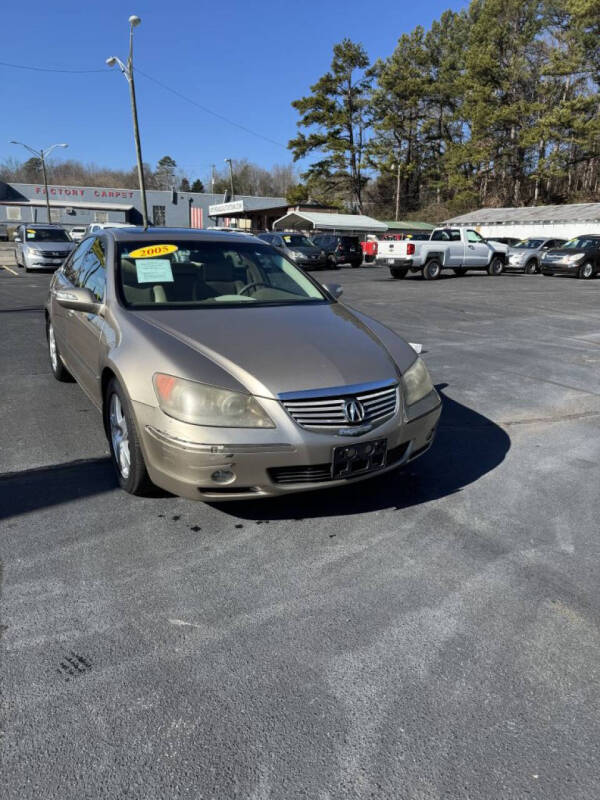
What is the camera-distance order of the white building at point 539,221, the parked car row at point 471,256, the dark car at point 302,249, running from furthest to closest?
the white building at point 539,221
the dark car at point 302,249
the parked car row at point 471,256

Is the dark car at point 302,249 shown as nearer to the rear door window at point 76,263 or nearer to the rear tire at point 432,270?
the rear tire at point 432,270

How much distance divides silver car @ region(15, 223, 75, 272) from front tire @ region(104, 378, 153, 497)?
17.9 m

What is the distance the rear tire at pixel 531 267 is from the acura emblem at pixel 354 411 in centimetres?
2631

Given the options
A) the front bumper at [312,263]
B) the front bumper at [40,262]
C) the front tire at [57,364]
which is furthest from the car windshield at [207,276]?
the front bumper at [312,263]

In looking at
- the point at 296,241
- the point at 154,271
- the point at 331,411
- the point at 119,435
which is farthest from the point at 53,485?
the point at 296,241

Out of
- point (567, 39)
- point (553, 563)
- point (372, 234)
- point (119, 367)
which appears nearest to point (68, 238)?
point (119, 367)

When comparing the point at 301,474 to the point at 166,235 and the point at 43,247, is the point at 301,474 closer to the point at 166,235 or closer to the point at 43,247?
the point at 166,235

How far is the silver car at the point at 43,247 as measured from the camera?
1989cm

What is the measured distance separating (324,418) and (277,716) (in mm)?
1389

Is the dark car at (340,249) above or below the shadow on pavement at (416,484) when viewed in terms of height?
above

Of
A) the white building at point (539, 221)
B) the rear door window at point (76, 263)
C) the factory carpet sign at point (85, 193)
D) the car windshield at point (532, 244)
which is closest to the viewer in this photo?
the rear door window at point (76, 263)

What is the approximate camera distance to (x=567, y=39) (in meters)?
46.2

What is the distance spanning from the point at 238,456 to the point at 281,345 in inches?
31.0

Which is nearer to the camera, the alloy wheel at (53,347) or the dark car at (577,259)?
the alloy wheel at (53,347)
